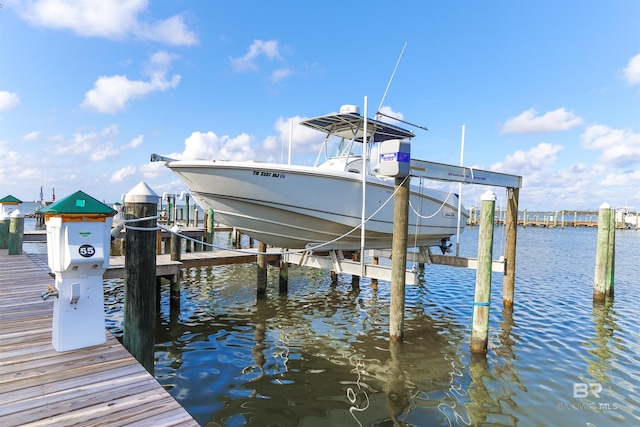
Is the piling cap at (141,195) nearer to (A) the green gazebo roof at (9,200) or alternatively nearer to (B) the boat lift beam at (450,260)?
(B) the boat lift beam at (450,260)

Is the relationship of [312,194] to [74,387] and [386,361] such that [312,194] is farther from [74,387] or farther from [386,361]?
[74,387]

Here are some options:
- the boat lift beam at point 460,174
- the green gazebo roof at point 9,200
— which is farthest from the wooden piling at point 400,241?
the green gazebo roof at point 9,200

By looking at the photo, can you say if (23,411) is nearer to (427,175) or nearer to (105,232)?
(105,232)

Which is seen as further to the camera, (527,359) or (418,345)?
(418,345)

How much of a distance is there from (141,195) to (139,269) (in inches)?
32.3

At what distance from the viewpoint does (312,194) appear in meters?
7.97

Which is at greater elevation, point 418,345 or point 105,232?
point 105,232

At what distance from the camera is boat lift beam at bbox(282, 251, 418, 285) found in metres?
7.45

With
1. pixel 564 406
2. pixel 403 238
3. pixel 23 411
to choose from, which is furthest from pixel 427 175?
pixel 23 411

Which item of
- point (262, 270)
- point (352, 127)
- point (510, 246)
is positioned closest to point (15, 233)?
point (262, 270)

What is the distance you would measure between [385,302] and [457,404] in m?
5.75

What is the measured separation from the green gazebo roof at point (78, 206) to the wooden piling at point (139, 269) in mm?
322

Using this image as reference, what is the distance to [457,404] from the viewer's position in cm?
519

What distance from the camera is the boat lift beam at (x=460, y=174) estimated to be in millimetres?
7570
